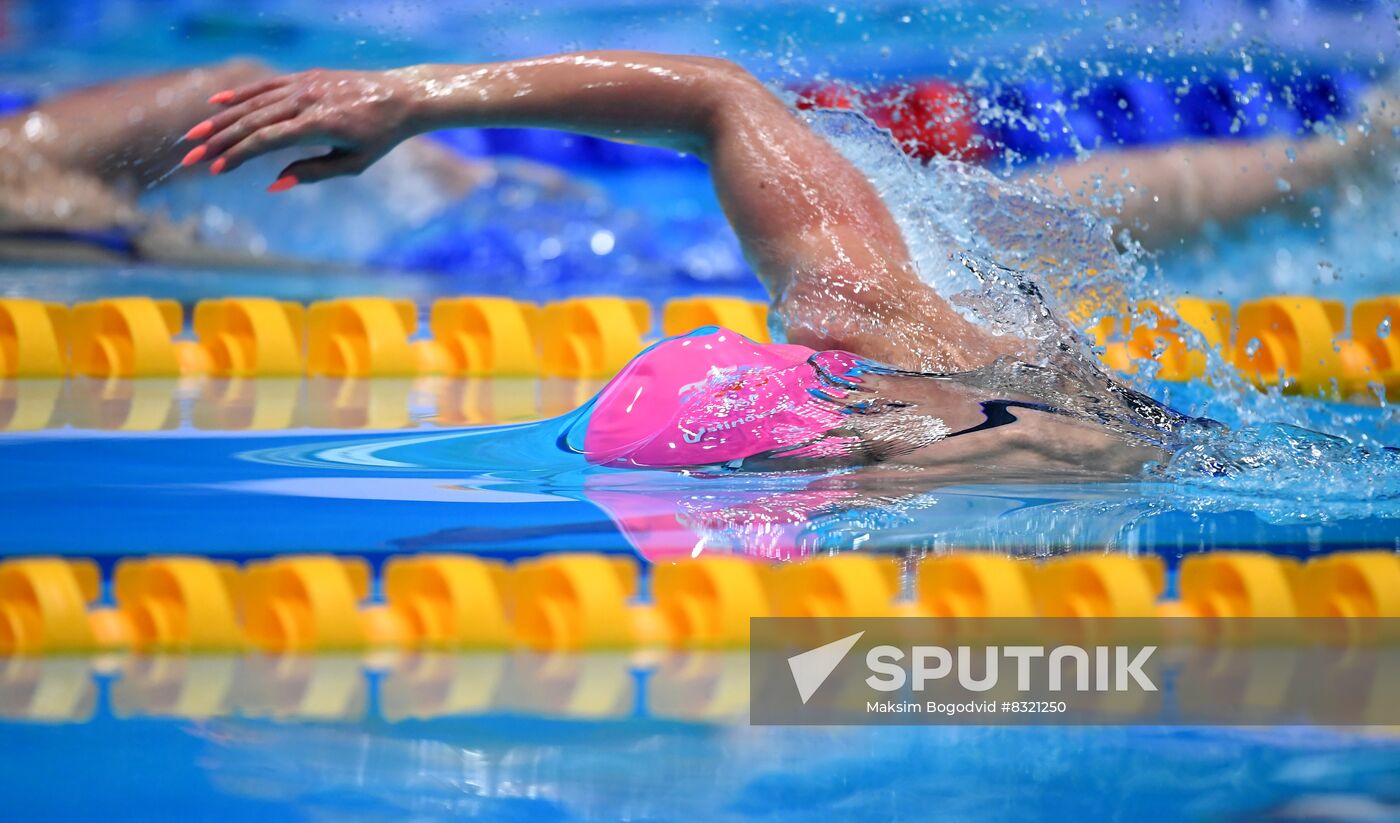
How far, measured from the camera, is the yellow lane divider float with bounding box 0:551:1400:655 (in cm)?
197

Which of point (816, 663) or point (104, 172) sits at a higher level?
point (104, 172)

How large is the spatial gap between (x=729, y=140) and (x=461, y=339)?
64.4 inches

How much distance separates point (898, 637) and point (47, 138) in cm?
451

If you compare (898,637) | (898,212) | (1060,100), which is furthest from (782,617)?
(1060,100)

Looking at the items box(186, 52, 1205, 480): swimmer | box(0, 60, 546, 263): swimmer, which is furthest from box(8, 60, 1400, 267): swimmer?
box(186, 52, 1205, 480): swimmer

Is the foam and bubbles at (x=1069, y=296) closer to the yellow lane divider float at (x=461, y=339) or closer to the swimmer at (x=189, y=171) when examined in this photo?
the yellow lane divider float at (x=461, y=339)

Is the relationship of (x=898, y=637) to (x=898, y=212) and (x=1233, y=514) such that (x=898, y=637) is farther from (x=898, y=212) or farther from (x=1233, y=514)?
(x=898, y=212)

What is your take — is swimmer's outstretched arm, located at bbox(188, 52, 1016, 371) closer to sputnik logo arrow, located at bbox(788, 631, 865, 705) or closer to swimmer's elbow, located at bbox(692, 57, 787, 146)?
swimmer's elbow, located at bbox(692, 57, 787, 146)

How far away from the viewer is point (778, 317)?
2570 millimetres

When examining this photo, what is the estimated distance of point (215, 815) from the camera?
1407 millimetres

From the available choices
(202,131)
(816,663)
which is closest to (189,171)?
(202,131)

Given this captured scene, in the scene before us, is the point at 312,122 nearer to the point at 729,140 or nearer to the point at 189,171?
the point at 729,140

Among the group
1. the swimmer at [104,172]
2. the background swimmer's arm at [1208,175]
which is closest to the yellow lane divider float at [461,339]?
the swimmer at [104,172]

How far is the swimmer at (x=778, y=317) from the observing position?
238cm
